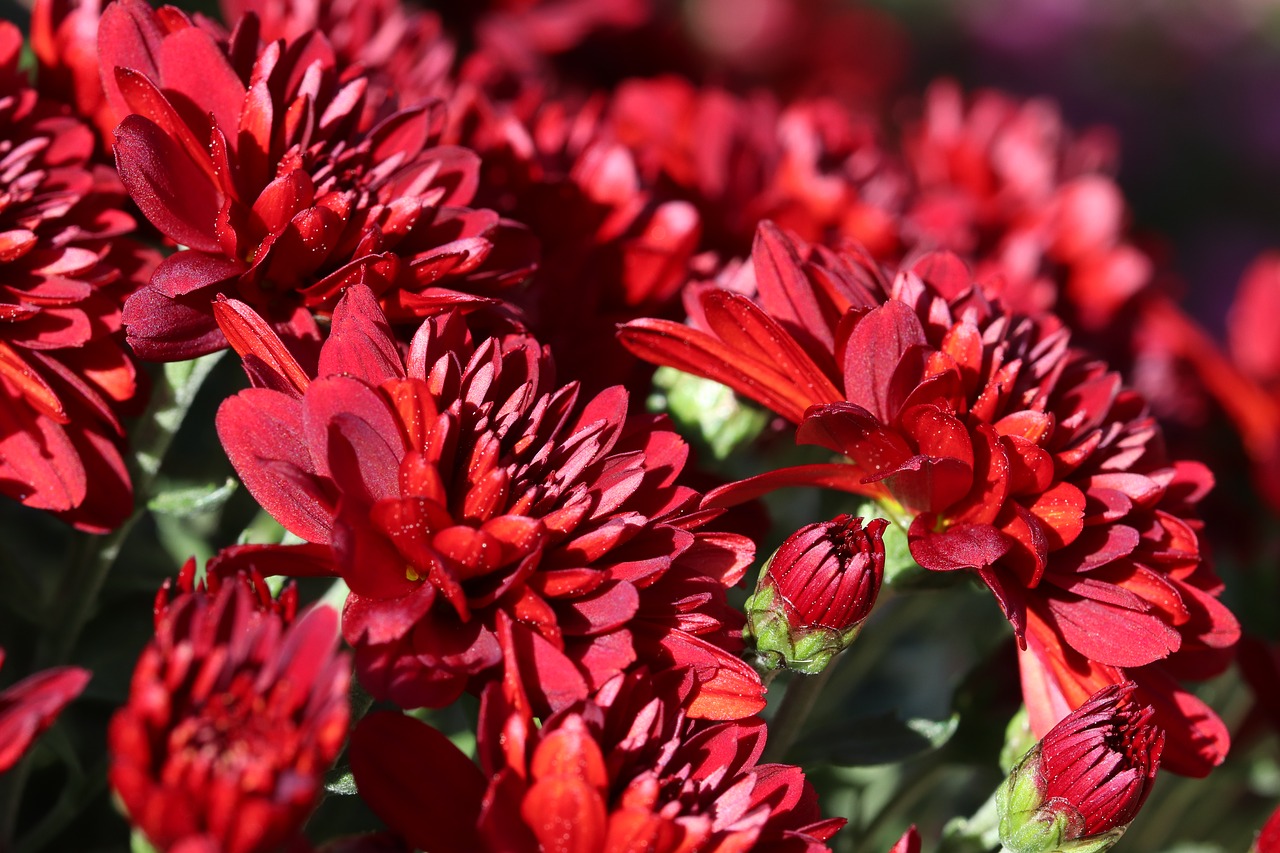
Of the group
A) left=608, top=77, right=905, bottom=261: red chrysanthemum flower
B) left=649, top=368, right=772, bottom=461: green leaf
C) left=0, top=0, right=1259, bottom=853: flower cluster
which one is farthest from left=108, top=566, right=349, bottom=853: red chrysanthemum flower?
left=608, top=77, right=905, bottom=261: red chrysanthemum flower

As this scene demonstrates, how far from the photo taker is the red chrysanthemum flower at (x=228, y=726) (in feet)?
1.12

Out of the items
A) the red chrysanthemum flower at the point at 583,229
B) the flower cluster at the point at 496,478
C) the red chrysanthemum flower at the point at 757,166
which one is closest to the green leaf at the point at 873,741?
the flower cluster at the point at 496,478

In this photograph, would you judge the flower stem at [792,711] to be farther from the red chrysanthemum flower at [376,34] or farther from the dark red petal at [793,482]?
the red chrysanthemum flower at [376,34]

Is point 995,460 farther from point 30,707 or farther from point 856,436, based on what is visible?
point 30,707

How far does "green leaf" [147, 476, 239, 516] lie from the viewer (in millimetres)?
569

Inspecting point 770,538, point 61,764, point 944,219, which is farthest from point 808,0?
point 61,764

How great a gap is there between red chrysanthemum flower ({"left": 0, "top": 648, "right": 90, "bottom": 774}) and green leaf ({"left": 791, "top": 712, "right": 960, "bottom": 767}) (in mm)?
374

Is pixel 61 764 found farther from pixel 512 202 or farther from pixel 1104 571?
pixel 1104 571

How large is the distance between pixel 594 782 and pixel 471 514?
11 cm

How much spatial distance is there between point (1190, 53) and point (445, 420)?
108 inches

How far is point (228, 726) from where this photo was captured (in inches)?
14.2

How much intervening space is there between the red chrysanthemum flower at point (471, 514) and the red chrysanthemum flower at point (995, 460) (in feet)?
0.18

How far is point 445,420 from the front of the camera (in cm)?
45

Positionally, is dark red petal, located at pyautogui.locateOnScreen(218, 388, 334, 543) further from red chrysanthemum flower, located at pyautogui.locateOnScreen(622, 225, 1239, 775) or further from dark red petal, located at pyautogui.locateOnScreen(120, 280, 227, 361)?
red chrysanthemum flower, located at pyautogui.locateOnScreen(622, 225, 1239, 775)
